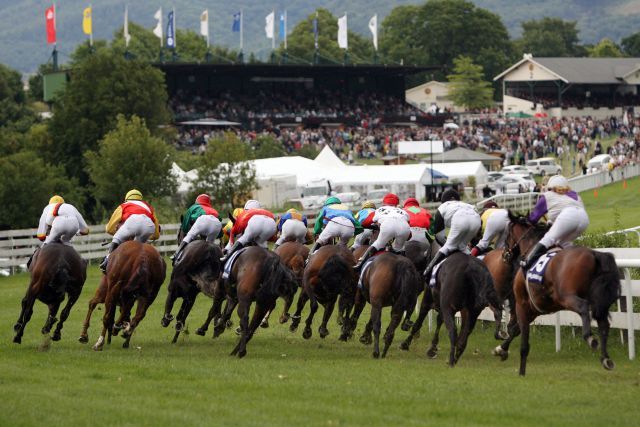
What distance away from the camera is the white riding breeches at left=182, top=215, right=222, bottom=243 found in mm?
20656

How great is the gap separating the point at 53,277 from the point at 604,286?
8.67 m

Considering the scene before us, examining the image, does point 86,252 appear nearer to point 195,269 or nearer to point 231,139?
point 195,269

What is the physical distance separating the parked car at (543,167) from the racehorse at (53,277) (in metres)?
56.0

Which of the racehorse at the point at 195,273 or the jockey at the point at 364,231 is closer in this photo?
the racehorse at the point at 195,273

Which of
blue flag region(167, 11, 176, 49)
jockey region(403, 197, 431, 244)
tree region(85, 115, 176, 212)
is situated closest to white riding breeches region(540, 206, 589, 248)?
jockey region(403, 197, 431, 244)

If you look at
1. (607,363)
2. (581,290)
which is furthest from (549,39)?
(607,363)

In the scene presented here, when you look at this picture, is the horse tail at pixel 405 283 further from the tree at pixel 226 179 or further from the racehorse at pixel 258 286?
the tree at pixel 226 179

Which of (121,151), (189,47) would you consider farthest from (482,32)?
(121,151)

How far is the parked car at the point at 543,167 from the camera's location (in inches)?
2943

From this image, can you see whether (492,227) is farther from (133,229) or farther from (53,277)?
(53,277)

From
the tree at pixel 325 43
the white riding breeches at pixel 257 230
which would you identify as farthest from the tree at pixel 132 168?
the tree at pixel 325 43

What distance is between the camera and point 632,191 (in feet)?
209

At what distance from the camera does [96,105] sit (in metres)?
70.9

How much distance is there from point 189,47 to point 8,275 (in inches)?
4115
